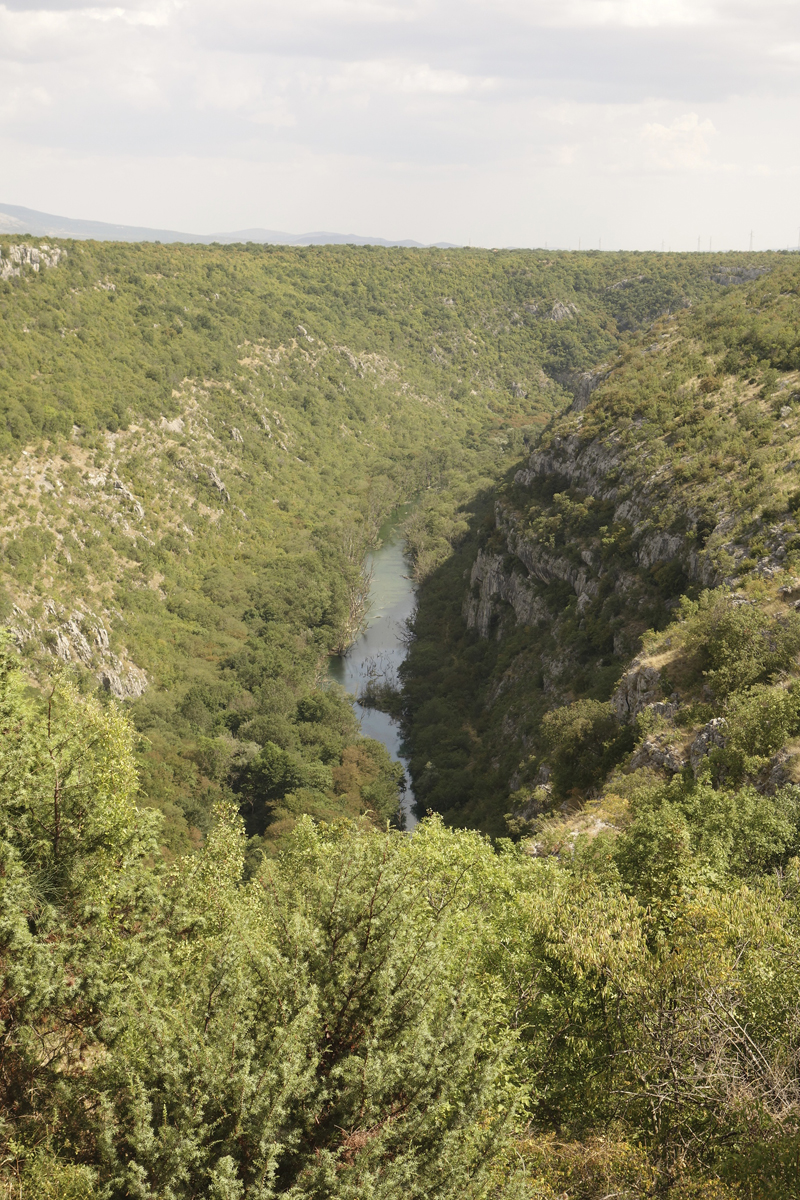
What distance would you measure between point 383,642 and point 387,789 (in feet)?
121

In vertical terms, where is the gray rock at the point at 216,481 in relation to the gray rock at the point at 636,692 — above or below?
above

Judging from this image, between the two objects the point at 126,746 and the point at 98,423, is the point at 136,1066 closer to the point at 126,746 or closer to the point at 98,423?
the point at 126,746

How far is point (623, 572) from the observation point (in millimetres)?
52844

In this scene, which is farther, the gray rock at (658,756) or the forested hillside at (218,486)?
the forested hillside at (218,486)

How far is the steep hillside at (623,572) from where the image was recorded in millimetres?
38188

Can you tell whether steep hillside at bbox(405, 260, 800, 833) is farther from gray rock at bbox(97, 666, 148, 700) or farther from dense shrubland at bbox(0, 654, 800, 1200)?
gray rock at bbox(97, 666, 148, 700)

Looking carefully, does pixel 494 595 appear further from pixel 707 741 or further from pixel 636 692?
pixel 707 741

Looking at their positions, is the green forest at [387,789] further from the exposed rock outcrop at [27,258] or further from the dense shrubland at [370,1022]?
the exposed rock outcrop at [27,258]

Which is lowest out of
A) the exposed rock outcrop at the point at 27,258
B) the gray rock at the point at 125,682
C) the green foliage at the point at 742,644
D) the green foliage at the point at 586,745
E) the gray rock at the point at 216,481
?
the gray rock at the point at 125,682

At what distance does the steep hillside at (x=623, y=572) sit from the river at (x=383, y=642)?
10.0ft

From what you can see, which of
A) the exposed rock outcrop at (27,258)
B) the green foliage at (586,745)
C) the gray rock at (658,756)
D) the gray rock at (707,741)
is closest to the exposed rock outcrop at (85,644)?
the green foliage at (586,745)

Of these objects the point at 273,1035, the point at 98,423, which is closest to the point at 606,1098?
the point at 273,1035

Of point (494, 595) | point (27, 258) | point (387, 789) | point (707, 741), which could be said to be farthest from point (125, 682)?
point (27, 258)

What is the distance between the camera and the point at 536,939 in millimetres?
18141
